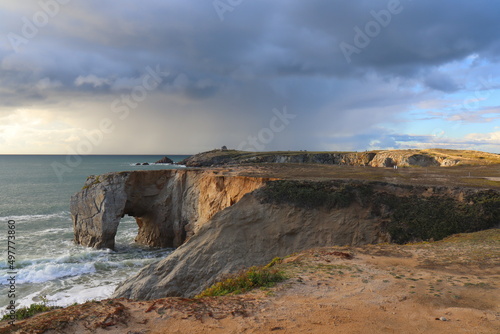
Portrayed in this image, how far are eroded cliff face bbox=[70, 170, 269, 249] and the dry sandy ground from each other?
53.3 feet

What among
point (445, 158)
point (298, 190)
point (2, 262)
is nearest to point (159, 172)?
point (2, 262)

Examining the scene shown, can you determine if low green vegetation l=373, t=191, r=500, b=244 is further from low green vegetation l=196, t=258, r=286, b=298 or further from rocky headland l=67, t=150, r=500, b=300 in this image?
low green vegetation l=196, t=258, r=286, b=298

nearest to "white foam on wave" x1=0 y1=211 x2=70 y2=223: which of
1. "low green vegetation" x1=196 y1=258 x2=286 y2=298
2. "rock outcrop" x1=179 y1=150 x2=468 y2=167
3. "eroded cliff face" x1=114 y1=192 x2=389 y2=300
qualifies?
"eroded cliff face" x1=114 y1=192 x2=389 y2=300

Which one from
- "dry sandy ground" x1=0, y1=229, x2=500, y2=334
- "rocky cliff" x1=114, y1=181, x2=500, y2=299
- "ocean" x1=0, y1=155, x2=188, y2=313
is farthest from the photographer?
"ocean" x1=0, y1=155, x2=188, y2=313

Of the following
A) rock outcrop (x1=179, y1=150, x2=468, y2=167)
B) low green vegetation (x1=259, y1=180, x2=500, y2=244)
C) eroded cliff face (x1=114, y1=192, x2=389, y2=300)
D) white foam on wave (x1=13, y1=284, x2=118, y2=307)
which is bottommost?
white foam on wave (x1=13, y1=284, x2=118, y2=307)

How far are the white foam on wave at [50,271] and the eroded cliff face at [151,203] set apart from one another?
17.0ft

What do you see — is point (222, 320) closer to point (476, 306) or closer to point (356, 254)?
point (476, 306)

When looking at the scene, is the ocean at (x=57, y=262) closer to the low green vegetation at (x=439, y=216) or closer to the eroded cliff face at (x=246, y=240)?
the eroded cliff face at (x=246, y=240)

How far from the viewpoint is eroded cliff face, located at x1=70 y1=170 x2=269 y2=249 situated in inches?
1080

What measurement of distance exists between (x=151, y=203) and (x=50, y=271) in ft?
35.8

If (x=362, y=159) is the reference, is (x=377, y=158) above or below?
above

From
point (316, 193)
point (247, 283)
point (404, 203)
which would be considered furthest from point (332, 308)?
point (404, 203)

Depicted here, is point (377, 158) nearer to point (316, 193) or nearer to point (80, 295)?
point (316, 193)

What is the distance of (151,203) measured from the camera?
3122cm
